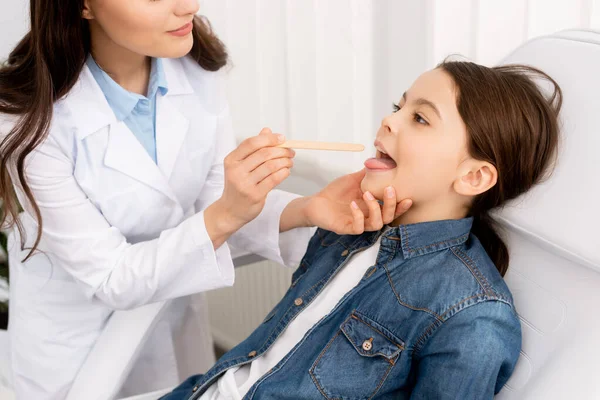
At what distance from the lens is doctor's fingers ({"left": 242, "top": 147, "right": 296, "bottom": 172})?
108 cm

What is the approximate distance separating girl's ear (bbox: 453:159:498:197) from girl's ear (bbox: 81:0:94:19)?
0.67 meters

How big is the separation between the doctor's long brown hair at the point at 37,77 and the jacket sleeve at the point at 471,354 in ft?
2.24

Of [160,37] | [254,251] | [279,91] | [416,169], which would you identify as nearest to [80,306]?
[254,251]

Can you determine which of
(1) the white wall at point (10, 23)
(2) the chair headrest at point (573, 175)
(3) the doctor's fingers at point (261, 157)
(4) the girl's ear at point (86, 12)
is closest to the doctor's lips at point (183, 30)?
(4) the girl's ear at point (86, 12)

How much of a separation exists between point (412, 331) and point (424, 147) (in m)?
0.28

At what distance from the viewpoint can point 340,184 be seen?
125 cm

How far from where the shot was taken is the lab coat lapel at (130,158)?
127cm

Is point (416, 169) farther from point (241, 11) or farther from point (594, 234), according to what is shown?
point (241, 11)

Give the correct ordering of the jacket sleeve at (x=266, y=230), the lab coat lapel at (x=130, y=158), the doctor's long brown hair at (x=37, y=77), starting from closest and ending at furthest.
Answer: the doctor's long brown hair at (x=37, y=77)
the lab coat lapel at (x=130, y=158)
the jacket sleeve at (x=266, y=230)

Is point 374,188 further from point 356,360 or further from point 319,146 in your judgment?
point 356,360

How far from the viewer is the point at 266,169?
1.08 m

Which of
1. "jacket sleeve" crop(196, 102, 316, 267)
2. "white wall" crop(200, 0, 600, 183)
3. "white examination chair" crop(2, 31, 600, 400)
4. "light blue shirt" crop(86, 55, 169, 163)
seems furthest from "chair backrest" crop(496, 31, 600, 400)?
"light blue shirt" crop(86, 55, 169, 163)

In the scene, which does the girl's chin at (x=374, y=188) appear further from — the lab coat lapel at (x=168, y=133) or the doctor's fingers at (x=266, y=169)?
the lab coat lapel at (x=168, y=133)

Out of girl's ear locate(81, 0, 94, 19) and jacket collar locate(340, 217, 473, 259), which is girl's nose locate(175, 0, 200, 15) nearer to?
girl's ear locate(81, 0, 94, 19)
